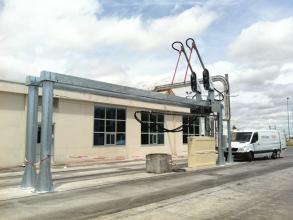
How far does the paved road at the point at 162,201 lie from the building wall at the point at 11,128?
1047 cm

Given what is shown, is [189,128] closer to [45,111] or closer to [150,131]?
[150,131]

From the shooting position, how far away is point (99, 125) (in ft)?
98.4

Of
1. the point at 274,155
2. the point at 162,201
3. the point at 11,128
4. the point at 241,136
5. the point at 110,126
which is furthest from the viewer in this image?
the point at 274,155

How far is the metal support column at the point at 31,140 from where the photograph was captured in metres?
13.9

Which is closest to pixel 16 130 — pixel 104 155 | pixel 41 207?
pixel 104 155

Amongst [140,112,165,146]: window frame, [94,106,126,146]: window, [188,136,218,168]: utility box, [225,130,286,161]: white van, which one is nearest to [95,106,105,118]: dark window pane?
[94,106,126,146]: window

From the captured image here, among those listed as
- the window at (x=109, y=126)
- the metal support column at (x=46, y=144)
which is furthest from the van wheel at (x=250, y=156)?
the metal support column at (x=46, y=144)

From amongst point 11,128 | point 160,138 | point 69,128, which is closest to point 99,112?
point 69,128

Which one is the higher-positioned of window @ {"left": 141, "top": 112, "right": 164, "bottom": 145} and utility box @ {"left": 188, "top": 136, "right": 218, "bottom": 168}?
window @ {"left": 141, "top": 112, "right": 164, "bottom": 145}

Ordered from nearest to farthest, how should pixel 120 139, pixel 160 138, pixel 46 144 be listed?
1. pixel 46 144
2. pixel 120 139
3. pixel 160 138

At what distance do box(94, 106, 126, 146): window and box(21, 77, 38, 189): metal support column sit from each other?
49.2 ft

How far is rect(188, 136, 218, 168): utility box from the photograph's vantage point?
915 inches

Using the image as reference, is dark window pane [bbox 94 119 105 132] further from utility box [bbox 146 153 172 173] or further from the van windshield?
utility box [bbox 146 153 172 173]

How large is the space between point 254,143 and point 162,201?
805 inches
